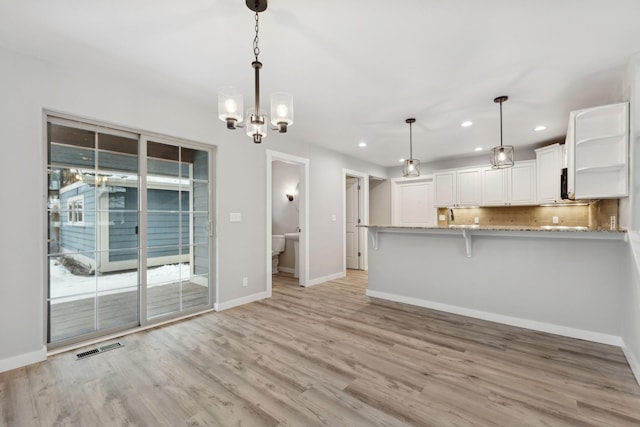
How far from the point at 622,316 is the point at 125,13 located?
480 cm

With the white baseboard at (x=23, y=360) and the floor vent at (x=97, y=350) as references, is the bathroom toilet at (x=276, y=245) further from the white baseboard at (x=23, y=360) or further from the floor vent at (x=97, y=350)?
the white baseboard at (x=23, y=360)

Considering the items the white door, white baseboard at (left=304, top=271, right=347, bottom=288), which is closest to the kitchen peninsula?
white baseboard at (left=304, top=271, right=347, bottom=288)

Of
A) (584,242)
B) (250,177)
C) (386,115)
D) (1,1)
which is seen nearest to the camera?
(1,1)

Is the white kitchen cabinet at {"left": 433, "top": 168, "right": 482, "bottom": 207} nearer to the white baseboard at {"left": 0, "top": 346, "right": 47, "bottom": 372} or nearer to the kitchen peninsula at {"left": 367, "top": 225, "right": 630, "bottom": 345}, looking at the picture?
the kitchen peninsula at {"left": 367, "top": 225, "right": 630, "bottom": 345}

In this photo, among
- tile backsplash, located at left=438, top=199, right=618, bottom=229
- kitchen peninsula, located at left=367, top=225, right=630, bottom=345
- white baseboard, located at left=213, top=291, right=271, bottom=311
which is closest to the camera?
kitchen peninsula, located at left=367, top=225, right=630, bottom=345

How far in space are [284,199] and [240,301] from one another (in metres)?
3.26

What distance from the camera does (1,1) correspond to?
6.02 feet

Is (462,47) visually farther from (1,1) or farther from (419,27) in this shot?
(1,1)

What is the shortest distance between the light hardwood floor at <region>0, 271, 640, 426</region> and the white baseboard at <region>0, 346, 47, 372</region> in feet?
0.25

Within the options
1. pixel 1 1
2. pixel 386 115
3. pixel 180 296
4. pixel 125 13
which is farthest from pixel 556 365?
pixel 1 1

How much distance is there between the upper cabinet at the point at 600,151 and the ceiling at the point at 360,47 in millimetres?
423

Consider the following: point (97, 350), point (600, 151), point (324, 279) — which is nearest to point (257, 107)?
point (97, 350)

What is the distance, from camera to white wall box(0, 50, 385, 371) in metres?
2.35

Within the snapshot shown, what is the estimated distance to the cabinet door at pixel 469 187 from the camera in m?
5.96
